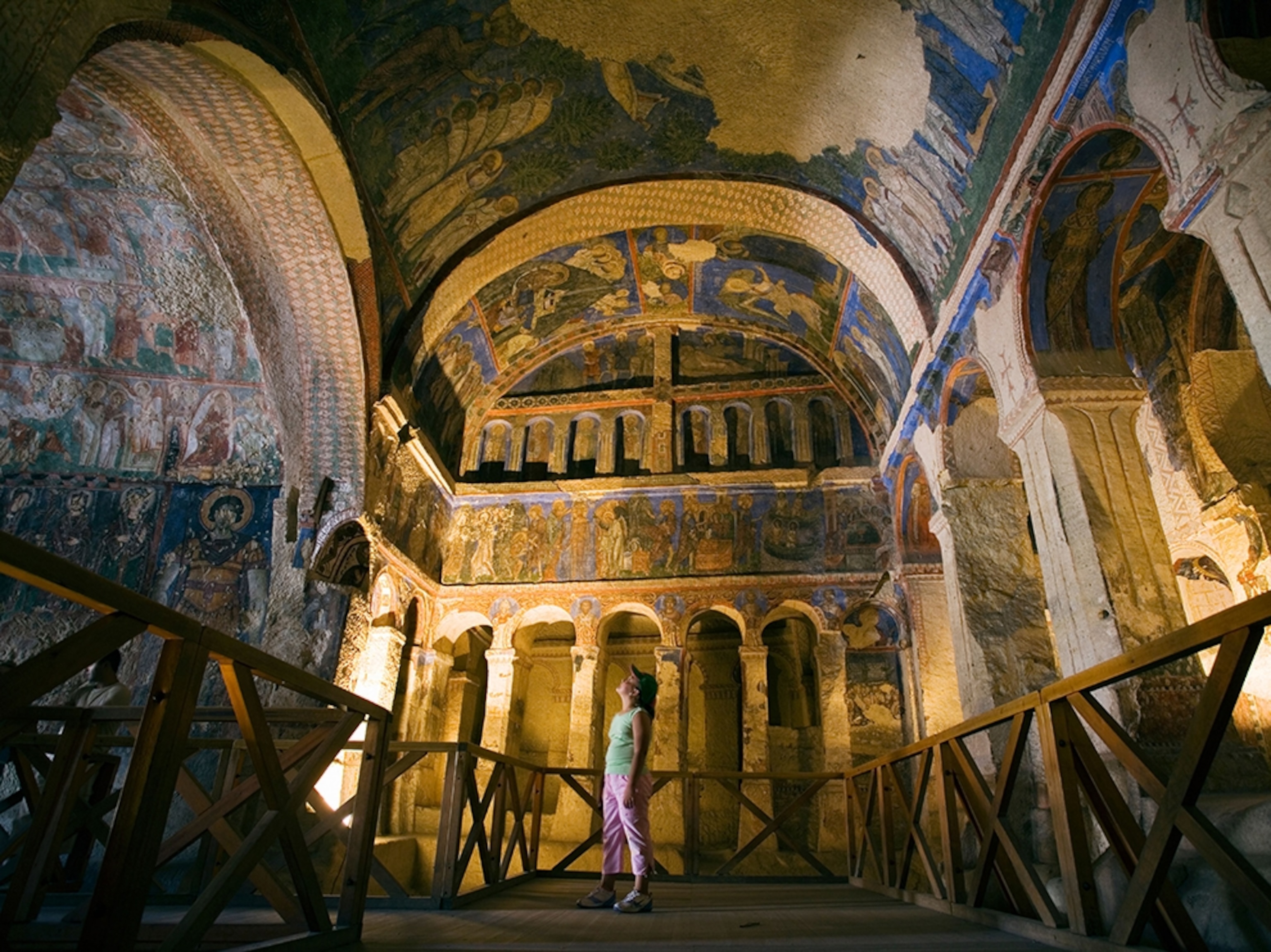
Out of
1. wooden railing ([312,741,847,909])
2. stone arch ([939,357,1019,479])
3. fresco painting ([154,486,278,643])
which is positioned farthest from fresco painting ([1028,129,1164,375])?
fresco painting ([154,486,278,643])

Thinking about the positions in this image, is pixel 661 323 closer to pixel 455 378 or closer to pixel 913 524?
pixel 455 378

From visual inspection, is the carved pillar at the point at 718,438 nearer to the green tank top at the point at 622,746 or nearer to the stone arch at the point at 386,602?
the stone arch at the point at 386,602

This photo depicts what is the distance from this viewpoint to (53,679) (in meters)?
1.70

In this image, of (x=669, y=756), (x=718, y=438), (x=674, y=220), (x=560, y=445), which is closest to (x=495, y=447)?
(x=560, y=445)

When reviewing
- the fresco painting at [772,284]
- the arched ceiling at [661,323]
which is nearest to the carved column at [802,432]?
the arched ceiling at [661,323]

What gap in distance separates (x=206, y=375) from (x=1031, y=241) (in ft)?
→ 32.8

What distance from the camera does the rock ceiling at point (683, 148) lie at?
6754 millimetres

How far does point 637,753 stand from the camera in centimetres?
433

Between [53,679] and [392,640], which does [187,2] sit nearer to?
[53,679]

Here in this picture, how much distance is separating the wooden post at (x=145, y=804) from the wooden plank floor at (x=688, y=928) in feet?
4.11

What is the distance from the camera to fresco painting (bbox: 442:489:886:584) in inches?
441

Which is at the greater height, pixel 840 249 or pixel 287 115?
pixel 840 249

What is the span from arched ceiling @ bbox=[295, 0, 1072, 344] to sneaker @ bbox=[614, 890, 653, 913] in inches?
246

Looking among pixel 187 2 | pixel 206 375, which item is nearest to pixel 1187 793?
pixel 187 2
